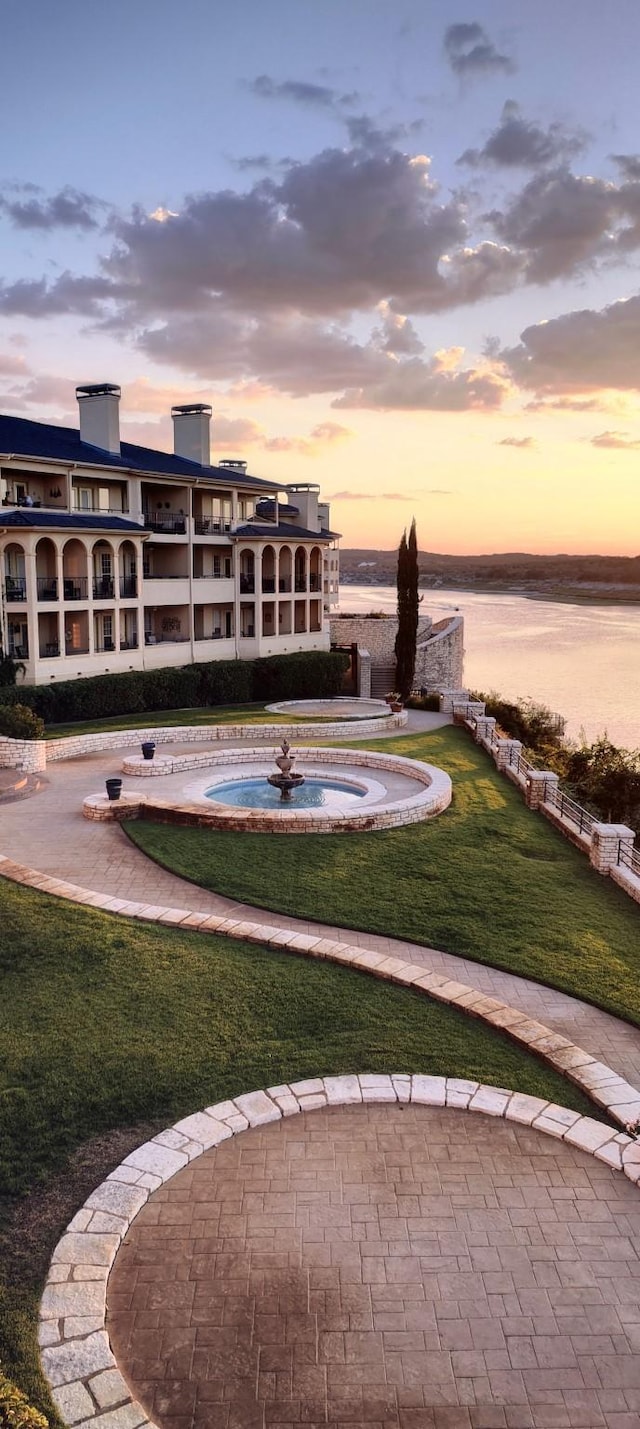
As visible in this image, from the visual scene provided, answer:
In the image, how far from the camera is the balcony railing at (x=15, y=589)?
27.4m

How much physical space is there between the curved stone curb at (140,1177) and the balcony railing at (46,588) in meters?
23.9

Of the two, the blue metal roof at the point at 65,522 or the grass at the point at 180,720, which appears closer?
the grass at the point at 180,720

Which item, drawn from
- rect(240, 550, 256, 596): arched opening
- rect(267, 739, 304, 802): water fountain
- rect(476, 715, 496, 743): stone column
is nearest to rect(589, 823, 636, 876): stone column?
rect(267, 739, 304, 802): water fountain

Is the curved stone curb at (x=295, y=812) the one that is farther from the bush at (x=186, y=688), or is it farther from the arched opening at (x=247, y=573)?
the arched opening at (x=247, y=573)

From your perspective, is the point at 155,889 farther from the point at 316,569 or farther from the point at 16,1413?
the point at 316,569

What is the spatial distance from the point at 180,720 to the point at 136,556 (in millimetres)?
7999

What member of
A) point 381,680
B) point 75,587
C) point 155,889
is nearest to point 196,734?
point 75,587

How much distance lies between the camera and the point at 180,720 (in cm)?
2705

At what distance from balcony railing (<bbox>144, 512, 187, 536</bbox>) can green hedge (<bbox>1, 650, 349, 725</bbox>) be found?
17.4 ft

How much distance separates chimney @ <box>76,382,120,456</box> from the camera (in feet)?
108

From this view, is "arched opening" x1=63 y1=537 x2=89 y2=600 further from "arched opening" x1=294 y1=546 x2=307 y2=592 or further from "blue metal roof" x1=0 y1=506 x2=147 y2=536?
"arched opening" x1=294 y1=546 x2=307 y2=592

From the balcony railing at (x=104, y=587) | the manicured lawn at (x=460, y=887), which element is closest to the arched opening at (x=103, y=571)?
the balcony railing at (x=104, y=587)

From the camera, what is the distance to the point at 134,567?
107 feet

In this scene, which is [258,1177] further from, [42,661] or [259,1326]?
[42,661]
